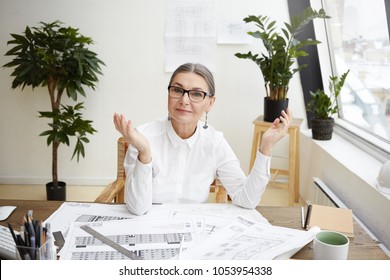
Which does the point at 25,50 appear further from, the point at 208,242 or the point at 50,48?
the point at 208,242

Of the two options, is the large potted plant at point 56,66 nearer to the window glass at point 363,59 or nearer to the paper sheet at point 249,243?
the window glass at point 363,59

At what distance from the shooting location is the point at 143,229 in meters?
1.29

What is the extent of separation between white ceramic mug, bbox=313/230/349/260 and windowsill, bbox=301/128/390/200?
0.89 metres

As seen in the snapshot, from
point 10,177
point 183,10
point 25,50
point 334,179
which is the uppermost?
point 183,10

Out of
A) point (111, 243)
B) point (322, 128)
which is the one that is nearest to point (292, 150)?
point (322, 128)

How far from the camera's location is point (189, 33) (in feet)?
12.1

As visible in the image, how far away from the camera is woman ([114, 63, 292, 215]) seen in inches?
61.4

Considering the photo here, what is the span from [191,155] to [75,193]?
7.71 ft

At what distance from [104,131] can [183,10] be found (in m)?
1.39

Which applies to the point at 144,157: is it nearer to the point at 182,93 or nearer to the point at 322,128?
the point at 182,93

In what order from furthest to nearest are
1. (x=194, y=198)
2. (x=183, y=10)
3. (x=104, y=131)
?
(x=104, y=131)
(x=183, y=10)
(x=194, y=198)

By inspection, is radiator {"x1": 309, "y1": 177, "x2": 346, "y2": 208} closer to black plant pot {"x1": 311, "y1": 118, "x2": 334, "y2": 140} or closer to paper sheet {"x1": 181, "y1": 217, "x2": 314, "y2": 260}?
black plant pot {"x1": 311, "y1": 118, "x2": 334, "y2": 140}

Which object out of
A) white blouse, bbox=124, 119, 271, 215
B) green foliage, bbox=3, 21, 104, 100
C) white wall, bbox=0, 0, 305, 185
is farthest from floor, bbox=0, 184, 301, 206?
white blouse, bbox=124, 119, 271, 215
